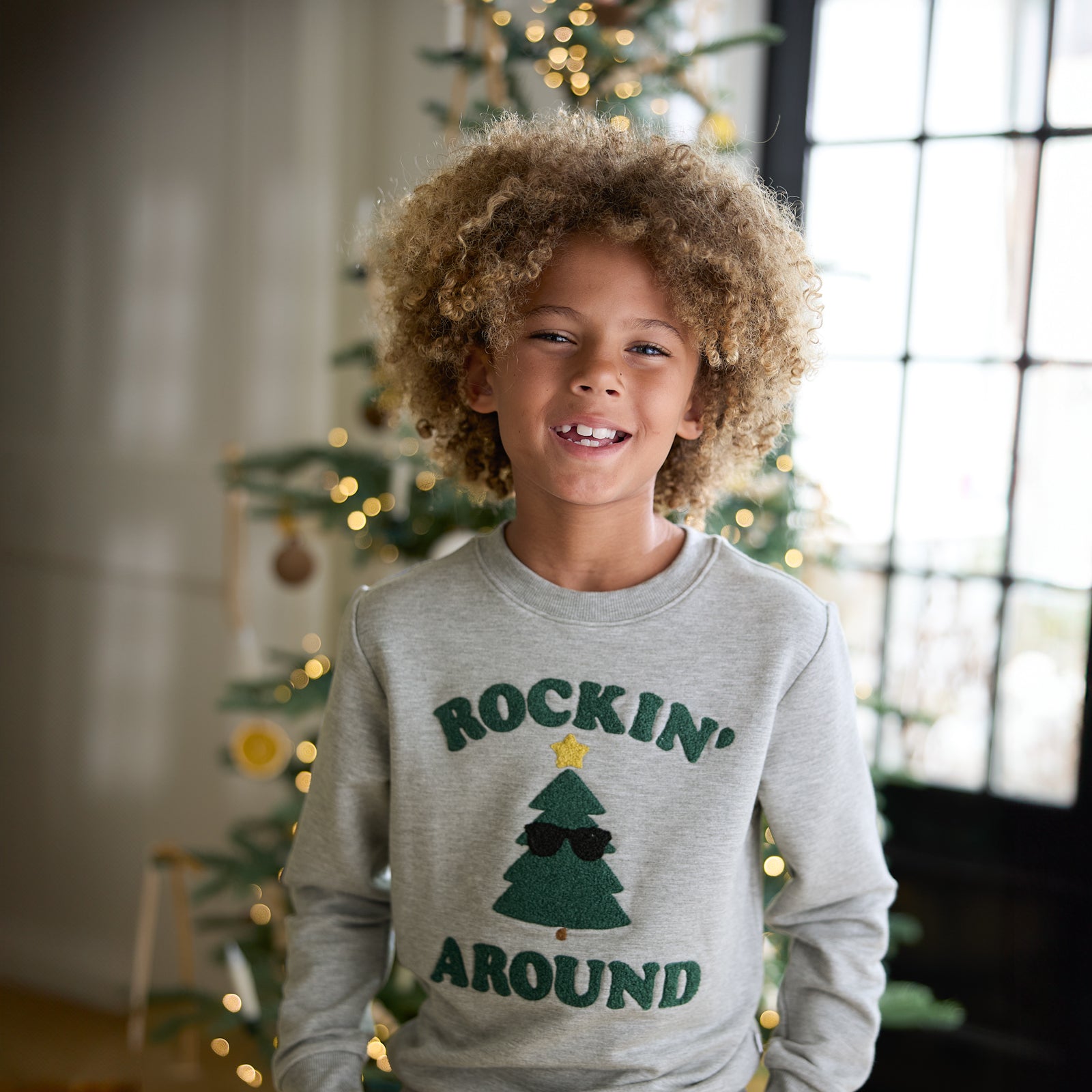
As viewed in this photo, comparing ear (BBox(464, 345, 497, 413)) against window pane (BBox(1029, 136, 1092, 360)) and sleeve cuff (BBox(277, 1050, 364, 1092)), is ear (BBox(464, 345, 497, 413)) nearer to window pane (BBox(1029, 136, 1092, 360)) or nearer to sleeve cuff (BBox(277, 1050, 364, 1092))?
sleeve cuff (BBox(277, 1050, 364, 1092))

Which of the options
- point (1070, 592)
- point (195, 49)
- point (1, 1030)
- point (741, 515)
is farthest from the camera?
point (1, 1030)

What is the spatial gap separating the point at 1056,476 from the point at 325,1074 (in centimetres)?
179

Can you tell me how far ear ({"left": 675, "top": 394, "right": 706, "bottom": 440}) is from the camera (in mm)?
1032

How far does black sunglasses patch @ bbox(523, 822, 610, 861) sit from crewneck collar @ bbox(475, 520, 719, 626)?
17 centimetres

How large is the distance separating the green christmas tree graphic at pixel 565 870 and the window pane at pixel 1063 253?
65.0 inches

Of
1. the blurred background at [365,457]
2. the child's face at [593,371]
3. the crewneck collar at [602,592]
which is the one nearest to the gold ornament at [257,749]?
the blurred background at [365,457]

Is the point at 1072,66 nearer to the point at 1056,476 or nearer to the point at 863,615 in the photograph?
the point at 1056,476

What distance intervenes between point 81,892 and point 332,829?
7.60 ft

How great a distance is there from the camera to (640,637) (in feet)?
3.14

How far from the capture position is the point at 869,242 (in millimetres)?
2318

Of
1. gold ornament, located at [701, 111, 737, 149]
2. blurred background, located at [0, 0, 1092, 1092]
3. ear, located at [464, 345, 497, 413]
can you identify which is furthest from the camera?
blurred background, located at [0, 0, 1092, 1092]

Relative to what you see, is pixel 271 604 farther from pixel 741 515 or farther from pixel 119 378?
pixel 741 515

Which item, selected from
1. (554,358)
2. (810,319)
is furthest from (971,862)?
(554,358)

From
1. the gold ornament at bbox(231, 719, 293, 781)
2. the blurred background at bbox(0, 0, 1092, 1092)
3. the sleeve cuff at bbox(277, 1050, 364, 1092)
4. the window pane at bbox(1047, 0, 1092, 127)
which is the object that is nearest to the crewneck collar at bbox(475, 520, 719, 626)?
the sleeve cuff at bbox(277, 1050, 364, 1092)
